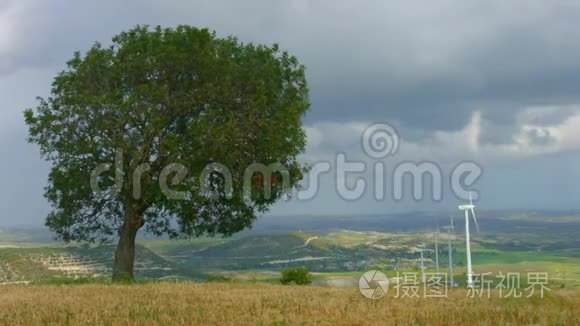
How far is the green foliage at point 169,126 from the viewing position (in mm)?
38062

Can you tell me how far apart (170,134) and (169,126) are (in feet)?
8.29

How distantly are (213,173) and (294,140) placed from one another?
17.5ft

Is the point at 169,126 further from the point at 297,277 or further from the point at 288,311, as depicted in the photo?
the point at 288,311

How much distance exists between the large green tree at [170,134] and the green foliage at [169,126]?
68 mm

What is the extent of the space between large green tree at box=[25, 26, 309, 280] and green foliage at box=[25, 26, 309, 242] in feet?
0.22

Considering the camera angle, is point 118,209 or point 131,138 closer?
point 131,138

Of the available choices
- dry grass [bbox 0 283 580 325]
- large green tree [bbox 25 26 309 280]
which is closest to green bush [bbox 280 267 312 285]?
large green tree [bbox 25 26 309 280]

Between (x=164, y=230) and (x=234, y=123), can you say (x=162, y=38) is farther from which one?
(x=164, y=230)

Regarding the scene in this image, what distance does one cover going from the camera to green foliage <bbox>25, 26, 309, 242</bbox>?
1499 inches

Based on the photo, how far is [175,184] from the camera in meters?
37.3

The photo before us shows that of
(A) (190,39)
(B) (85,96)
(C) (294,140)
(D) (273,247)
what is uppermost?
(A) (190,39)

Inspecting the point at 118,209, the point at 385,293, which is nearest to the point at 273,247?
the point at 118,209

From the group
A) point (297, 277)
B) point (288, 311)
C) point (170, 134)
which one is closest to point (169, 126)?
point (170, 134)

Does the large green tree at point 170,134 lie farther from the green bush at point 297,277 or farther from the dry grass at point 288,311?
the dry grass at point 288,311
